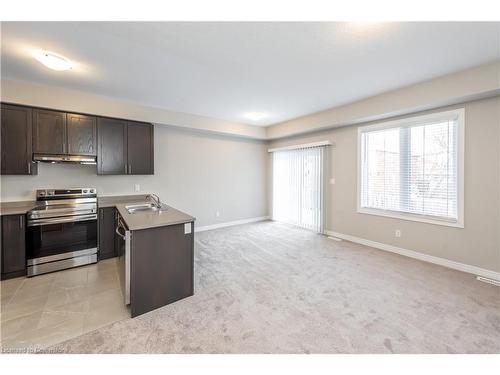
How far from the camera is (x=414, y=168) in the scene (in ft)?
11.9

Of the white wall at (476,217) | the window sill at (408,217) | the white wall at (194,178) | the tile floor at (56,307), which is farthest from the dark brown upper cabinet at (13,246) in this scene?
the white wall at (476,217)

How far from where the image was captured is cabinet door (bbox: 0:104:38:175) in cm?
298

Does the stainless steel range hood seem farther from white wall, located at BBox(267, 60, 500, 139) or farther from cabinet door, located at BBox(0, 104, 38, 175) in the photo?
white wall, located at BBox(267, 60, 500, 139)

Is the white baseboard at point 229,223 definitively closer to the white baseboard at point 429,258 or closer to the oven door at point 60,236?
the oven door at point 60,236

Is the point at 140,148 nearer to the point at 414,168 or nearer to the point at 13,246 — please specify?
the point at 13,246

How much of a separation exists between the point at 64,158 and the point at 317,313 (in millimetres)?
4169

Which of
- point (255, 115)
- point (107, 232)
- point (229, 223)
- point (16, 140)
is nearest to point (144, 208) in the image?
point (107, 232)

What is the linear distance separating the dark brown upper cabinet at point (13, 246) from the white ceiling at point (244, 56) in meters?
1.98

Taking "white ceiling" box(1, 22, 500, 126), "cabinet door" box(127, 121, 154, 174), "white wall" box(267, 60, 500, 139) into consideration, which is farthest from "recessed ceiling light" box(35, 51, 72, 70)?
"white wall" box(267, 60, 500, 139)

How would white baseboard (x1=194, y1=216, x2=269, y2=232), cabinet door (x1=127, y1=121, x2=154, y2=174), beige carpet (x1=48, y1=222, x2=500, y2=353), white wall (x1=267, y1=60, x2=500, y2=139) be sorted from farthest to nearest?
white baseboard (x1=194, y1=216, x2=269, y2=232) < cabinet door (x1=127, y1=121, x2=154, y2=174) < white wall (x1=267, y1=60, x2=500, y2=139) < beige carpet (x1=48, y1=222, x2=500, y2=353)

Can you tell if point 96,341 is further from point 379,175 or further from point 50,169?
point 379,175

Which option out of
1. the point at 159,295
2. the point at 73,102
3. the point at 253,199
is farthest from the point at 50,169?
the point at 253,199

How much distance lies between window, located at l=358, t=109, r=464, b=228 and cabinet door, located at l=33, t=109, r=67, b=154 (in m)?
5.31

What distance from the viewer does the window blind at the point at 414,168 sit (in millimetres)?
3244
